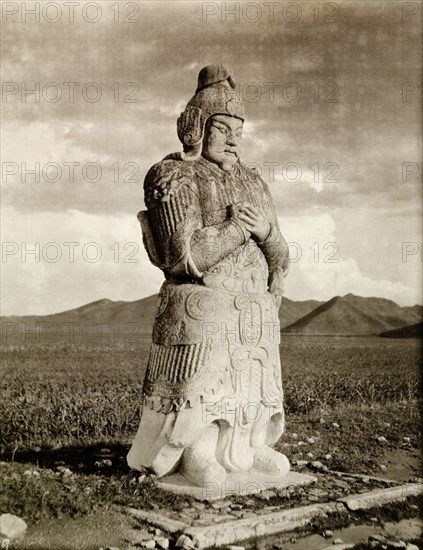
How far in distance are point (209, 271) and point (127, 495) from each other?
221 centimetres

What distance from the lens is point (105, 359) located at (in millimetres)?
17953

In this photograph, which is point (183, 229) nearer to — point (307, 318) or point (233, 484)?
point (233, 484)

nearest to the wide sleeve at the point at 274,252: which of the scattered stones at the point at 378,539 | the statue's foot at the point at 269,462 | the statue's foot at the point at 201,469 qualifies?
the statue's foot at the point at 269,462

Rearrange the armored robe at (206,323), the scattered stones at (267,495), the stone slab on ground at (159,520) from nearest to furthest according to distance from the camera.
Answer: the stone slab on ground at (159,520), the scattered stones at (267,495), the armored robe at (206,323)

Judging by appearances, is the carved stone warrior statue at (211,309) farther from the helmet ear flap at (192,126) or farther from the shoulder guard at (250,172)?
the shoulder guard at (250,172)

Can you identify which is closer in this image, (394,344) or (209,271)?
(209,271)

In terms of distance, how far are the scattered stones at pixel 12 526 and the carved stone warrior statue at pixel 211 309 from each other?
1437 millimetres

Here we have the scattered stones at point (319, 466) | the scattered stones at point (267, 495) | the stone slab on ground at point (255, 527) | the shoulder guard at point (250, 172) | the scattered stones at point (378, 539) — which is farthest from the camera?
the scattered stones at point (319, 466)

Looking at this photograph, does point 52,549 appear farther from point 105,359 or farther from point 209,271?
point 105,359

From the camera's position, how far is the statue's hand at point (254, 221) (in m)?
6.81

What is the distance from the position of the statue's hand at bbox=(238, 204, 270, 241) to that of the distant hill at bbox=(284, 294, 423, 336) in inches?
552

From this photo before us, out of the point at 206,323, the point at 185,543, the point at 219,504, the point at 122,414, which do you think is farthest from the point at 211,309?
the point at 122,414

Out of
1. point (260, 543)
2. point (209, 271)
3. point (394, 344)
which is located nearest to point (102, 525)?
point (260, 543)

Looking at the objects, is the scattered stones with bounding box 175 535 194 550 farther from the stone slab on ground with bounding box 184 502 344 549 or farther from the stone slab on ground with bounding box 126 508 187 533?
the stone slab on ground with bounding box 126 508 187 533
